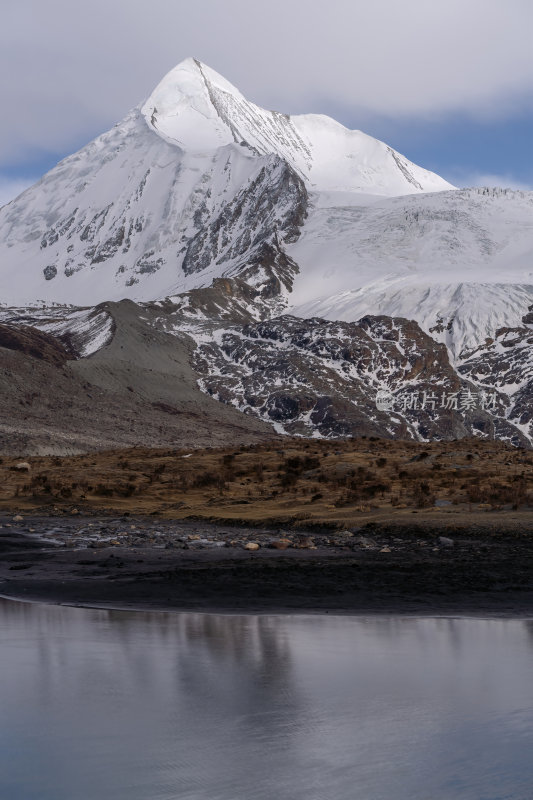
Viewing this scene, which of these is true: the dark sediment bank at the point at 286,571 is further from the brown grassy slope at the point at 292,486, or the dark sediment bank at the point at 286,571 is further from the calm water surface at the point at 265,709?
the brown grassy slope at the point at 292,486

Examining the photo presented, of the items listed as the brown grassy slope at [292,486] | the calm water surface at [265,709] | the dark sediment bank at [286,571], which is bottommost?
the calm water surface at [265,709]

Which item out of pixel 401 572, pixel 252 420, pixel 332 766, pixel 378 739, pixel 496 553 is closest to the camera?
pixel 332 766

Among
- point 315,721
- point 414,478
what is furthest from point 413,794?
point 414,478

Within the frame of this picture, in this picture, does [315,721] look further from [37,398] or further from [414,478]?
[37,398]

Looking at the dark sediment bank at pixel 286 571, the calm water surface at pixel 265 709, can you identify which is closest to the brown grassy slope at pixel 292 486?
the dark sediment bank at pixel 286 571

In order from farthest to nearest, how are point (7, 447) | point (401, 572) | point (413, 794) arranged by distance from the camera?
1. point (7, 447)
2. point (401, 572)
3. point (413, 794)

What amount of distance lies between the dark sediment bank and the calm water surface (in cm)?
217

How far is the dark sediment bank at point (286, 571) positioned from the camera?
2188 cm

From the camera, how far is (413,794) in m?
10.5

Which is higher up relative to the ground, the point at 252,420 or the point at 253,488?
the point at 252,420

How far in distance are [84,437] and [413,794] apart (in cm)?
12342

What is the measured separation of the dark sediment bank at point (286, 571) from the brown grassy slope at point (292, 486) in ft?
14.6

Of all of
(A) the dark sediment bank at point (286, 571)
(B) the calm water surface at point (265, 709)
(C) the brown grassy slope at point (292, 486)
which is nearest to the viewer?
(B) the calm water surface at point (265, 709)

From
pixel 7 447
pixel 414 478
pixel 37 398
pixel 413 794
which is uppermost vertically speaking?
pixel 37 398
